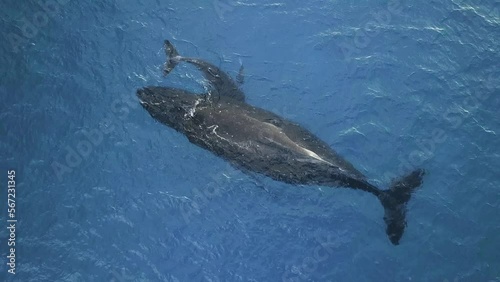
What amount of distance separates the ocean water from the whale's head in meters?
0.51

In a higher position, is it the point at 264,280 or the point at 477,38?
the point at 477,38

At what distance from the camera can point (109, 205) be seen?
1180 centimetres

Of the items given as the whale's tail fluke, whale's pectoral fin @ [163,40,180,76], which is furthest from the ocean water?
the whale's tail fluke

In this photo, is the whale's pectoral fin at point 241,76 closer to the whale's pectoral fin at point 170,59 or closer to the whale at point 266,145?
the whale at point 266,145

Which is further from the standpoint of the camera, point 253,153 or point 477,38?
point 477,38

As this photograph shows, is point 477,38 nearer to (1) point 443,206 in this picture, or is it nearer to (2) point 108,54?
(1) point 443,206

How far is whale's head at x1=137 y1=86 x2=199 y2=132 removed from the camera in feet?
38.0

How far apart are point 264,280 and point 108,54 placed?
8906 millimetres

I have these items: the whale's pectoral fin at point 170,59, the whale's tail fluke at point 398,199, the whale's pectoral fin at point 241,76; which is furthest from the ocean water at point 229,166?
the whale's tail fluke at point 398,199

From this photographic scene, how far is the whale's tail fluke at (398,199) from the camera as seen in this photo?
10938 mm

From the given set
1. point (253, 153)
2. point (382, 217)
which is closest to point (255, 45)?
point (253, 153)

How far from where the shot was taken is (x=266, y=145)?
10.7 metres

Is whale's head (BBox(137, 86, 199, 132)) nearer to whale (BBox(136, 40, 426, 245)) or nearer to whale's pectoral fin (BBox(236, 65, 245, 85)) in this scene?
whale (BBox(136, 40, 426, 245))

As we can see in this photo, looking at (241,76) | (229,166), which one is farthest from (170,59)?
(229,166)
